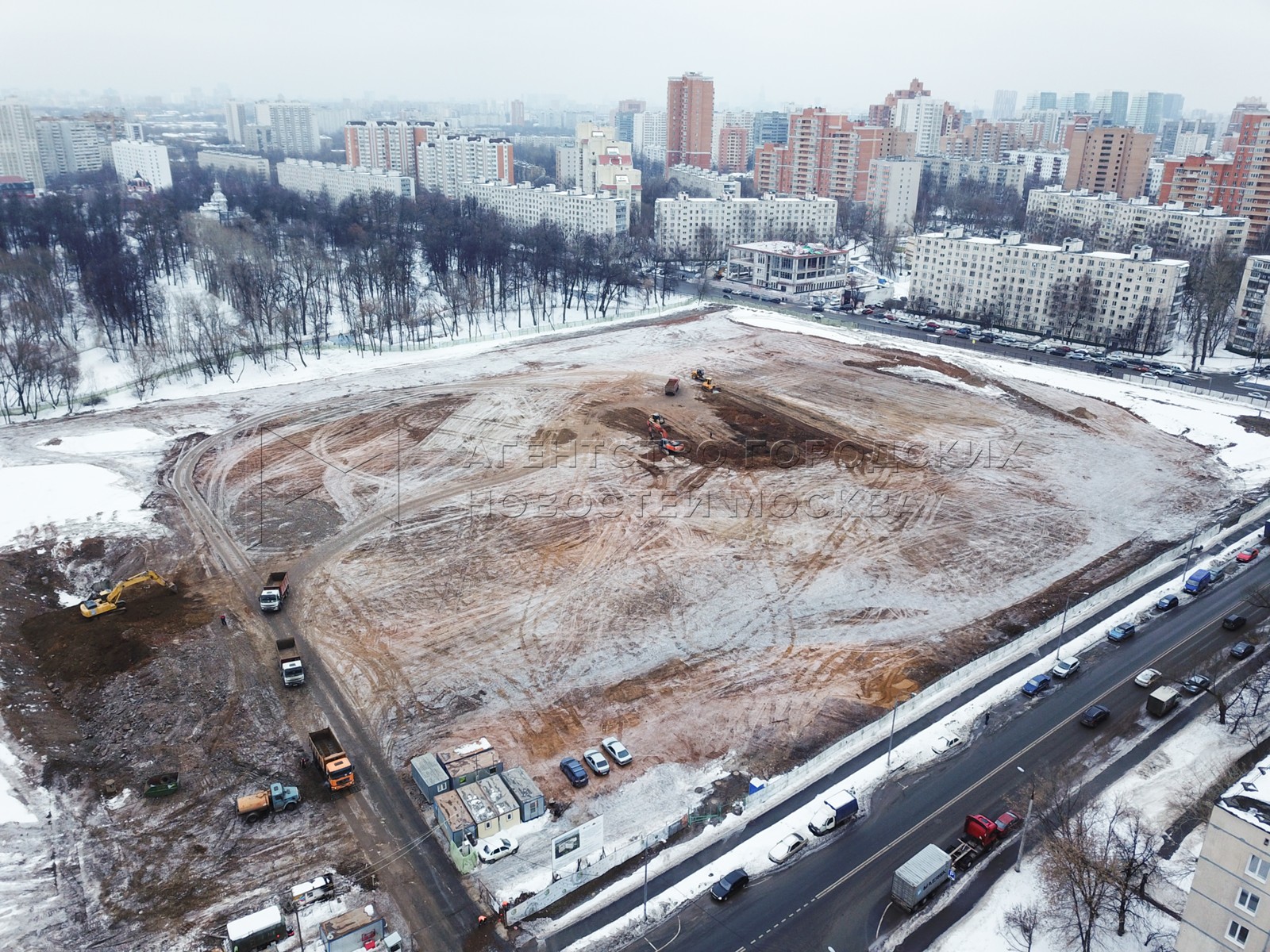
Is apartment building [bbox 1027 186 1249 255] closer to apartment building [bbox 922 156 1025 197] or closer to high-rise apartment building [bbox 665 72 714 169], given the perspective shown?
apartment building [bbox 922 156 1025 197]

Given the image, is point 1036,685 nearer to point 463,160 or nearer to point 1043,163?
point 463,160

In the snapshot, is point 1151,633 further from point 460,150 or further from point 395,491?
point 460,150

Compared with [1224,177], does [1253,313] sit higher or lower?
lower

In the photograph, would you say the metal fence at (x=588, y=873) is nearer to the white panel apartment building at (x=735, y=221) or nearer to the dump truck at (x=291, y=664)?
the dump truck at (x=291, y=664)


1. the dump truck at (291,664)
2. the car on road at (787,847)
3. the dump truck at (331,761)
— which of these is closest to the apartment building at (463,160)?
the dump truck at (291,664)

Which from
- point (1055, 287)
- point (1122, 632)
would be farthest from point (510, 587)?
point (1055, 287)

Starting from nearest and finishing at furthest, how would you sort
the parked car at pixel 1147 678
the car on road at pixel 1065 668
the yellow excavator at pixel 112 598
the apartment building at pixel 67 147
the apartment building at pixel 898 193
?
1. the parked car at pixel 1147 678
2. the car on road at pixel 1065 668
3. the yellow excavator at pixel 112 598
4. the apartment building at pixel 898 193
5. the apartment building at pixel 67 147

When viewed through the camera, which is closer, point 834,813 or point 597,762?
point 834,813
